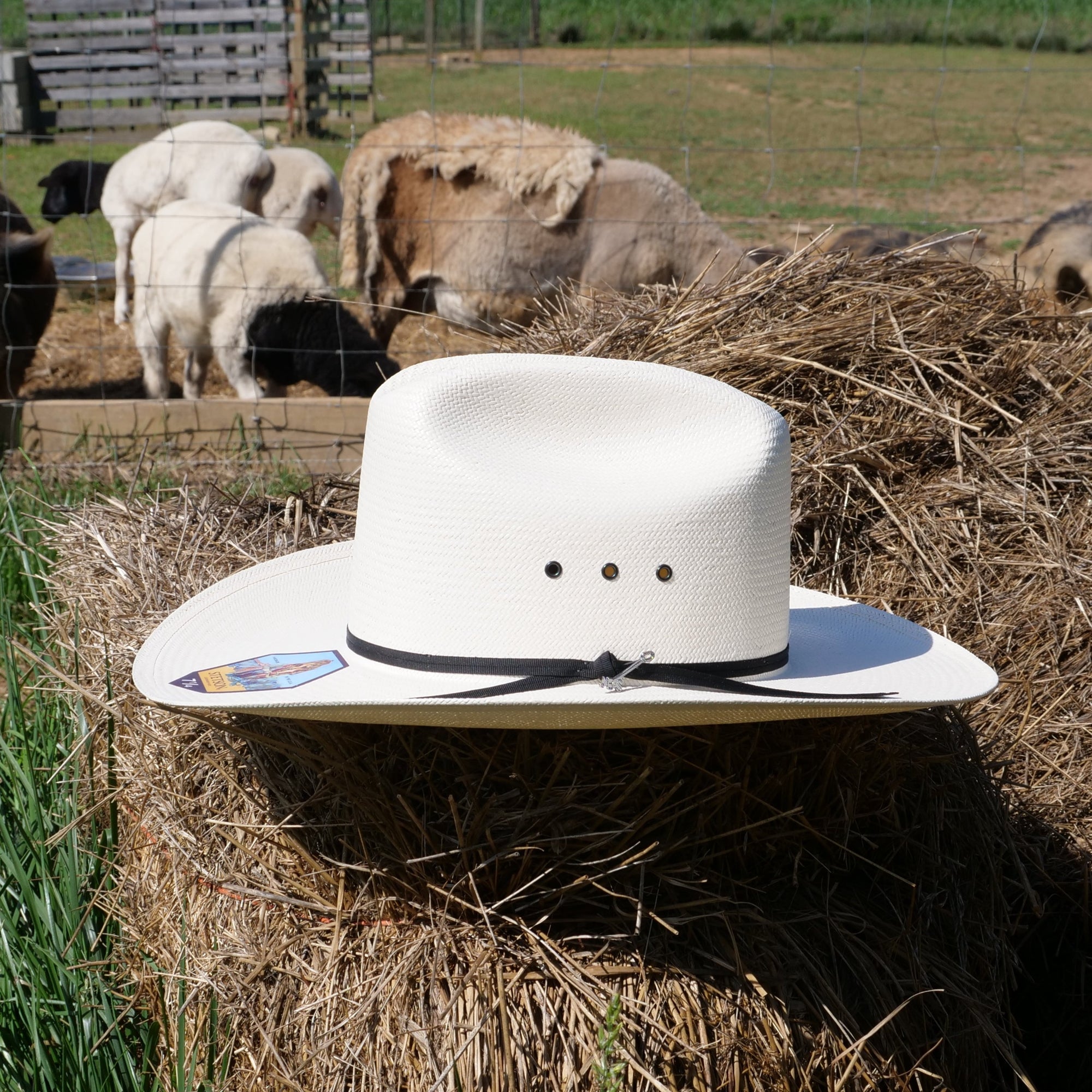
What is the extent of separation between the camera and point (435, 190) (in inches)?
318

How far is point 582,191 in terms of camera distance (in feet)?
25.9

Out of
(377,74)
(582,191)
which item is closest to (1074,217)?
(582,191)

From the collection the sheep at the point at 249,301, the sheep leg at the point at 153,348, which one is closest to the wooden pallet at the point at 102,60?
the sheep leg at the point at 153,348

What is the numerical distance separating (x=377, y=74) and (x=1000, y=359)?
27412mm

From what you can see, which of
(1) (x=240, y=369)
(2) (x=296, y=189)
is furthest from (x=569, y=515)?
(2) (x=296, y=189)

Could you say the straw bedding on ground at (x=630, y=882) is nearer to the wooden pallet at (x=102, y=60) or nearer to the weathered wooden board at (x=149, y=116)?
the weathered wooden board at (x=149, y=116)

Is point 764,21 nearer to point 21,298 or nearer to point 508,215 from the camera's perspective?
point 508,215

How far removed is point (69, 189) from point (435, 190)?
4.65m

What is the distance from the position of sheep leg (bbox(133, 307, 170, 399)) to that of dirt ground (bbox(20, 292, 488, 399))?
305 millimetres

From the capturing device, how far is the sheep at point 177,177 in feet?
31.5

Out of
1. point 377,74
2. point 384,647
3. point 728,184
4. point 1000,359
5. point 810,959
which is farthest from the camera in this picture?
point 377,74

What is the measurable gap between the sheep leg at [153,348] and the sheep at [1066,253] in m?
4.98

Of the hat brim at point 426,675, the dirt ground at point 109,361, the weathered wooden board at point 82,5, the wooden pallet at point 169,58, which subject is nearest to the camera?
the hat brim at point 426,675

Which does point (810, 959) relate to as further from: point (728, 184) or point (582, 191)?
point (728, 184)
